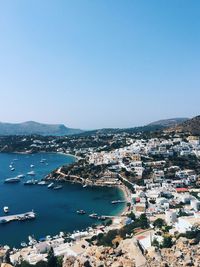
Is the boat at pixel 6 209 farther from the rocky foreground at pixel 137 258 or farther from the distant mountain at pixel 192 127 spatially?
the distant mountain at pixel 192 127

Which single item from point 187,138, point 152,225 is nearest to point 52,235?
point 152,225

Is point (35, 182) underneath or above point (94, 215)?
above

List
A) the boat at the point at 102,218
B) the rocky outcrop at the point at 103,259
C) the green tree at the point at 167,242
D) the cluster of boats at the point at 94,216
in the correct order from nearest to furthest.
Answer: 1. the rocky outcrop at the point at 103,259
2. the green tree at the point at 167,242
3. the boat at the point at 102,218
4. the cluster of boats at the point at 94,216

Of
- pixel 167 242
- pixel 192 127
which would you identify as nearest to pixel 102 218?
pixel 167 242

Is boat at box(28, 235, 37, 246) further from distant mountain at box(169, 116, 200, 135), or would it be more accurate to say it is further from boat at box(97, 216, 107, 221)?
distant mountain at box(169, 116, 200, 135)

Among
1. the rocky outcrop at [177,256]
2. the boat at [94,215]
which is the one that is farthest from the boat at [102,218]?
the rocky outcrop at [177,256]

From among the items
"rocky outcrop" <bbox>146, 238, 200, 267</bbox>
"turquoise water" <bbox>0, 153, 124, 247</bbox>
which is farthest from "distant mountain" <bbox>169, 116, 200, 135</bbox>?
"rocky outcrop" <bbox>146, 238, 200, 267</bbox>

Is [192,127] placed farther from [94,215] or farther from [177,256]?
[177,256]

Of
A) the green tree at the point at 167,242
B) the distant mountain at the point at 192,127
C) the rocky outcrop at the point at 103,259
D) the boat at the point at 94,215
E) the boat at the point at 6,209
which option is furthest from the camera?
the distant mountain at the point at 192,127
